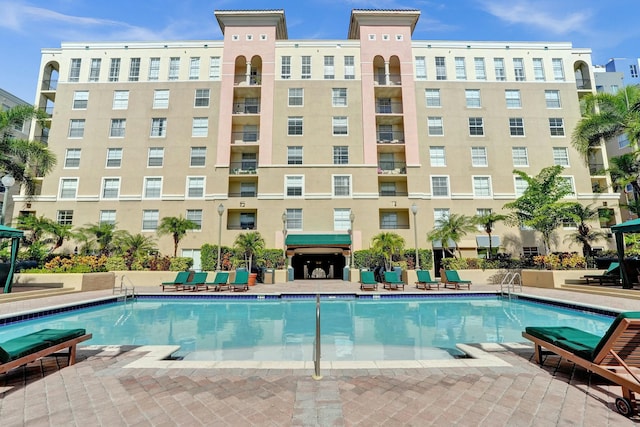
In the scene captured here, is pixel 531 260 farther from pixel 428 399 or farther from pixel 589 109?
pixel 428 399

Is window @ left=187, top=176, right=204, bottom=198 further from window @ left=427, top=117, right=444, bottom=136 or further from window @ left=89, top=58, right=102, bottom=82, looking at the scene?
window @ left=427, top=117, right=444, bottom=136

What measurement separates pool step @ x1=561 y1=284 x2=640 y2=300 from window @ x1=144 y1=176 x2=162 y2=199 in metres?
30.6

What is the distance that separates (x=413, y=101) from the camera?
28625 mm

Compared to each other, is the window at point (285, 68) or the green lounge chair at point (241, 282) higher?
the window at point (285, 68)

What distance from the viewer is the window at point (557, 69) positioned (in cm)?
2973

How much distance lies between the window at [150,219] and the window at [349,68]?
21.5 metres

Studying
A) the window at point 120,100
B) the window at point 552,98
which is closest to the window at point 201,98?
the window at point 120,100

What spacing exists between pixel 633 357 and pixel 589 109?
29.1m

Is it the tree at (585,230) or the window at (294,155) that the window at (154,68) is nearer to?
the window at (294,155)

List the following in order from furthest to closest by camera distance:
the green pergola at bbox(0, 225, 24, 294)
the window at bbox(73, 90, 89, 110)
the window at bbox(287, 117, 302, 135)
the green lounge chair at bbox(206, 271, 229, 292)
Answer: the window at bbox(73, 90, 89, 110), the window at bbox(287, 117, 302, 135), the green lounge chair at bbox(206, 271, 229, 292), the green pergola at bbox(0, 225, 24, 294)

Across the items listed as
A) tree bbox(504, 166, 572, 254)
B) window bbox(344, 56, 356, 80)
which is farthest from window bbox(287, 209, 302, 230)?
tree bbox(504, 166, 572, 254)

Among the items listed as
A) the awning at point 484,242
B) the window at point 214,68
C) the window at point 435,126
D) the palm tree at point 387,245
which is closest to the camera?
the palm tree at point 387,245

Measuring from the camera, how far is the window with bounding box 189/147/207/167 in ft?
92.6

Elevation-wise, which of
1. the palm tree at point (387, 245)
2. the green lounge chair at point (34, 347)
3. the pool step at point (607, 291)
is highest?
the palm tree at point (387, 245)
